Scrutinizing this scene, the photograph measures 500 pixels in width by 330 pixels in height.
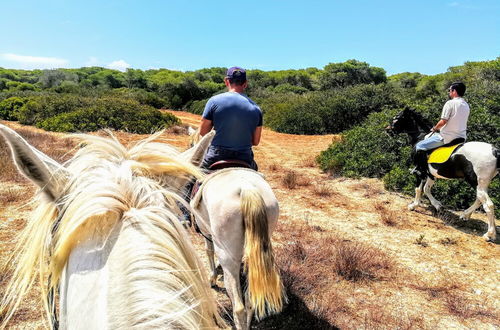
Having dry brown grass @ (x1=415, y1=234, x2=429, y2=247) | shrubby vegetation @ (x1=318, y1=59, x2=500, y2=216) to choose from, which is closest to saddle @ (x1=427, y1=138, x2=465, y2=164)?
shrubby vegetation @ (x1=318, y1=59, x2=500, y2=216)

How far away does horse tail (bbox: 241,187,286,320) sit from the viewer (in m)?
2.35

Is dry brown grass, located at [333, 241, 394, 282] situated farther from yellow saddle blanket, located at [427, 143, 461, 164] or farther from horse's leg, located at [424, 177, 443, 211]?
horse's leg, located at [424, 177, 443, 211]

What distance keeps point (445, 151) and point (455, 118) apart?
61cm

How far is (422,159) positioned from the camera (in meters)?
6.05

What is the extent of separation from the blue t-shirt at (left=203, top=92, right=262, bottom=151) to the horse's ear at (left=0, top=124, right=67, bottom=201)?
2.09m

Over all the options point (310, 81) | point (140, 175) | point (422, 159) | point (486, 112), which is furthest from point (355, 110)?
point (310, 81)

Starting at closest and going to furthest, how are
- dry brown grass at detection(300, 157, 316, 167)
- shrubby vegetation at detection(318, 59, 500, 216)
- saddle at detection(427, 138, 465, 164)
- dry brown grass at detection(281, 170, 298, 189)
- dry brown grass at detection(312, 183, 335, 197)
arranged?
saddle at detection(427, 138, 465, 164) < shrubby vegetation at detection(318, 59, 500, 216) < dry brown grass at detection(312, 183, 335, 197) < dry brown grass at detection(281, 170, 298, 189) < dry brown grass at detection(300, 157, 316, 167)

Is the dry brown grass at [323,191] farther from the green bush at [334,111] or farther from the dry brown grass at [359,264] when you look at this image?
the green bush at [334,111]

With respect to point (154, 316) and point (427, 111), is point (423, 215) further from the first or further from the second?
point (154, 316)

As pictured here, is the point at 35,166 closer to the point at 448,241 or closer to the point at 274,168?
the point at 448,241

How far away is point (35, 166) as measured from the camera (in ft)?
3.26

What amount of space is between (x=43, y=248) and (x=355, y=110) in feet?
62.1

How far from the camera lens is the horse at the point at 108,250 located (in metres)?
0.78

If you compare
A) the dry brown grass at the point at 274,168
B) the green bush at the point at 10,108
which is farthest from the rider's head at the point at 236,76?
the green bush at the point at 10,108
